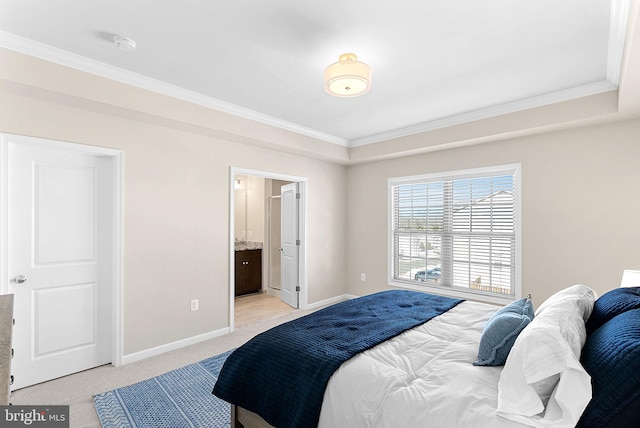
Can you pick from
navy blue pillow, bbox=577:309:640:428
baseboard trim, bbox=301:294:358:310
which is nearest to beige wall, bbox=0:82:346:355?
baseboard trim, bbox=301:294:358:310

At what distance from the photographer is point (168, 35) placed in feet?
7.57

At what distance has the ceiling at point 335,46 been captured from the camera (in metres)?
2.04

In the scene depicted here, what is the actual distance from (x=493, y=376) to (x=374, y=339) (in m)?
0.64

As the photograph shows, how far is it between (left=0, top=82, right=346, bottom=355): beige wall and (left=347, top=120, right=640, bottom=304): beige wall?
10.7ft

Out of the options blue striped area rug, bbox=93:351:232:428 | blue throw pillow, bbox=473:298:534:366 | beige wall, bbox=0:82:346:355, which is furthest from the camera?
beige wall, bbox=0:82:346:355

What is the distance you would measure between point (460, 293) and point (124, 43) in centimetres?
457

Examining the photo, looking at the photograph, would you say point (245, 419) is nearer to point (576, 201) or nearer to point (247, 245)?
point (576, 201)

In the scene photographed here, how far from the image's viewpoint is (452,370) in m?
1.55

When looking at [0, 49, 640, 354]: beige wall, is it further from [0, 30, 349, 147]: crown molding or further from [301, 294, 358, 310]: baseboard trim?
[301, 294, 358, 310]: baseboard trim

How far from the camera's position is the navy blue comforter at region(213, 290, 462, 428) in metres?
1.60

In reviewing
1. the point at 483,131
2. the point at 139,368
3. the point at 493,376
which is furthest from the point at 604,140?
the point at 139,368

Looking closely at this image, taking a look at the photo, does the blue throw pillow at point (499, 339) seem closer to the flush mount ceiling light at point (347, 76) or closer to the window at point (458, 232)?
the flush mount ceiling light at point (347, 76)

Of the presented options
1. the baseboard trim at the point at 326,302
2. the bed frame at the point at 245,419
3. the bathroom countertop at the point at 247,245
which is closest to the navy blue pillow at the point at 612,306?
the bed frame at the point at 245,419

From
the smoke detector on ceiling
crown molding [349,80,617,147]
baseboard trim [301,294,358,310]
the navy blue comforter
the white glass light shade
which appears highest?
the smoke detector on ceiling
